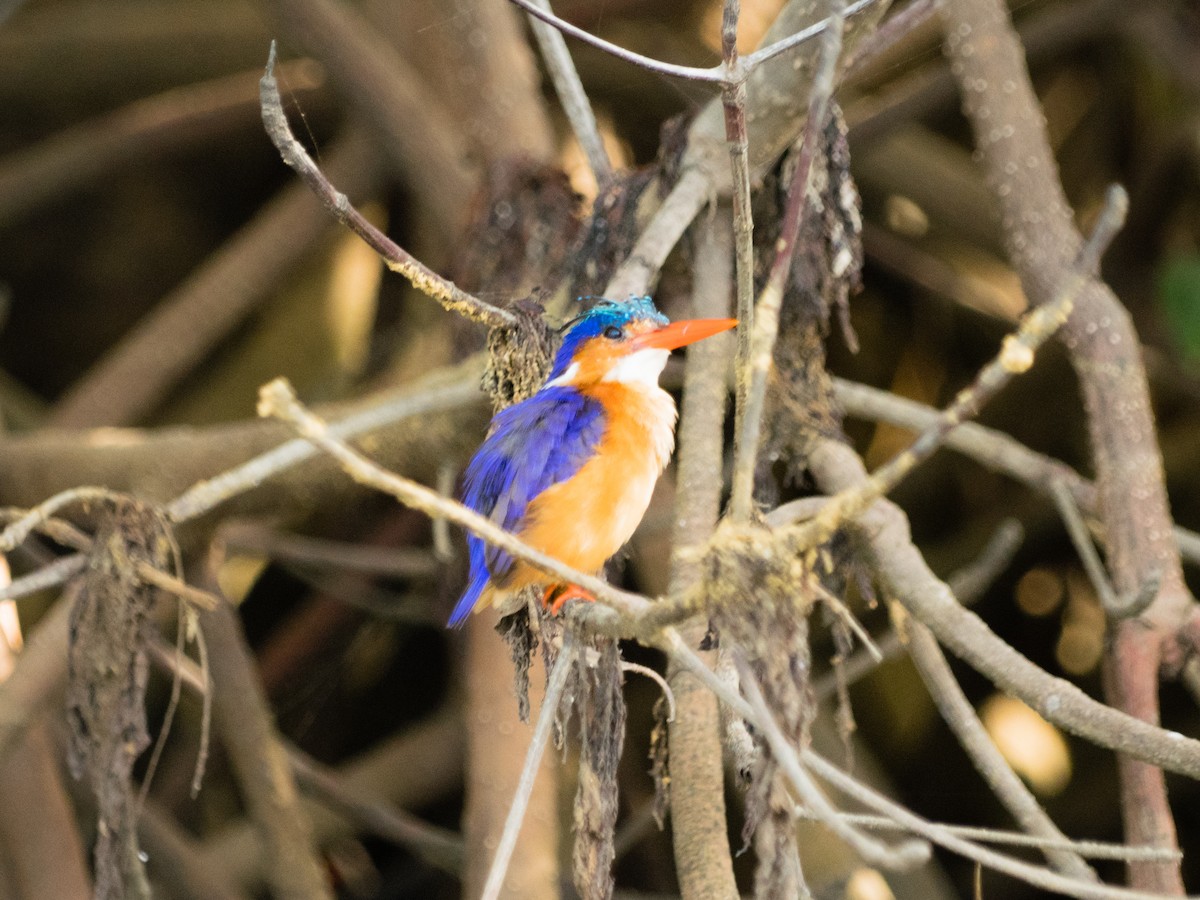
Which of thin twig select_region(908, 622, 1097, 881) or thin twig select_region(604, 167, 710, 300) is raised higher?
thin twig select_region(604, 167, 710, 300)

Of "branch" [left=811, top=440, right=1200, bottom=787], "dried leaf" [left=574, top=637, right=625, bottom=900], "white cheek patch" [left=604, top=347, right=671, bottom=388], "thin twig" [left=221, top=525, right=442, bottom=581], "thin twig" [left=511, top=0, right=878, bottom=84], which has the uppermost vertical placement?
"thin twig" [left=221, top=525, right=442, bottom=581]

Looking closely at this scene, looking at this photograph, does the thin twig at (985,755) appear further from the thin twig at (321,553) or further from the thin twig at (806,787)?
the thin twig at (321,553)

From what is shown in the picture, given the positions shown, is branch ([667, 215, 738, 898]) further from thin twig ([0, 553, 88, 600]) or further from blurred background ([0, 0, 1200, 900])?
blurred background ([0, 0, 1200, 900])

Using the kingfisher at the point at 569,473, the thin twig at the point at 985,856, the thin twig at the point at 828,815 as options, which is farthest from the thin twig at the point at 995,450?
the thin twig at the point at 828,815

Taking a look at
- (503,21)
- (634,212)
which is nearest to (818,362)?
(634,212)

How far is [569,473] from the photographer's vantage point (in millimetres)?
1692

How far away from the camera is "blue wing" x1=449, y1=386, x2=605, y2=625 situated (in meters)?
1.70

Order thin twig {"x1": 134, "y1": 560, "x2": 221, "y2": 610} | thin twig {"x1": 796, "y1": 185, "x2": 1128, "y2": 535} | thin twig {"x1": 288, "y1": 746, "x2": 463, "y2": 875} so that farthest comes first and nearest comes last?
thin twig {"x1": 288, "y1": 746, "x2": 463, "y2": 875} → thin twig {"x1": 134, "y1": 560, "x2": 221, "y2": 610} → thin twig {"x1": 796, "y1": 185, "x2": 1128, "y2": 535}

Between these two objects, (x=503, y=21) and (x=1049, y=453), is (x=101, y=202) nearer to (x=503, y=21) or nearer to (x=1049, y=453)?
(x=503, y=21)

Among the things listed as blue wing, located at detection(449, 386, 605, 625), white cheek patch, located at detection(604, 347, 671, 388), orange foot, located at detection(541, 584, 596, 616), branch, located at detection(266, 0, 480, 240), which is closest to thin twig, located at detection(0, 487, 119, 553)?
blue wing, located at detection(449, 386, 605, 625)

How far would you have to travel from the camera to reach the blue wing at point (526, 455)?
1.70 m

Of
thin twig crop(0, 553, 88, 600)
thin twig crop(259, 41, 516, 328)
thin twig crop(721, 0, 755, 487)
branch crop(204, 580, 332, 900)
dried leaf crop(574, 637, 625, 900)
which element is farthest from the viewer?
branch crop(204, 580, 332, 900)

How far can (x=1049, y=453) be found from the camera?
168 inches

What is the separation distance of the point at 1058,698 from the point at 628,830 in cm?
173
